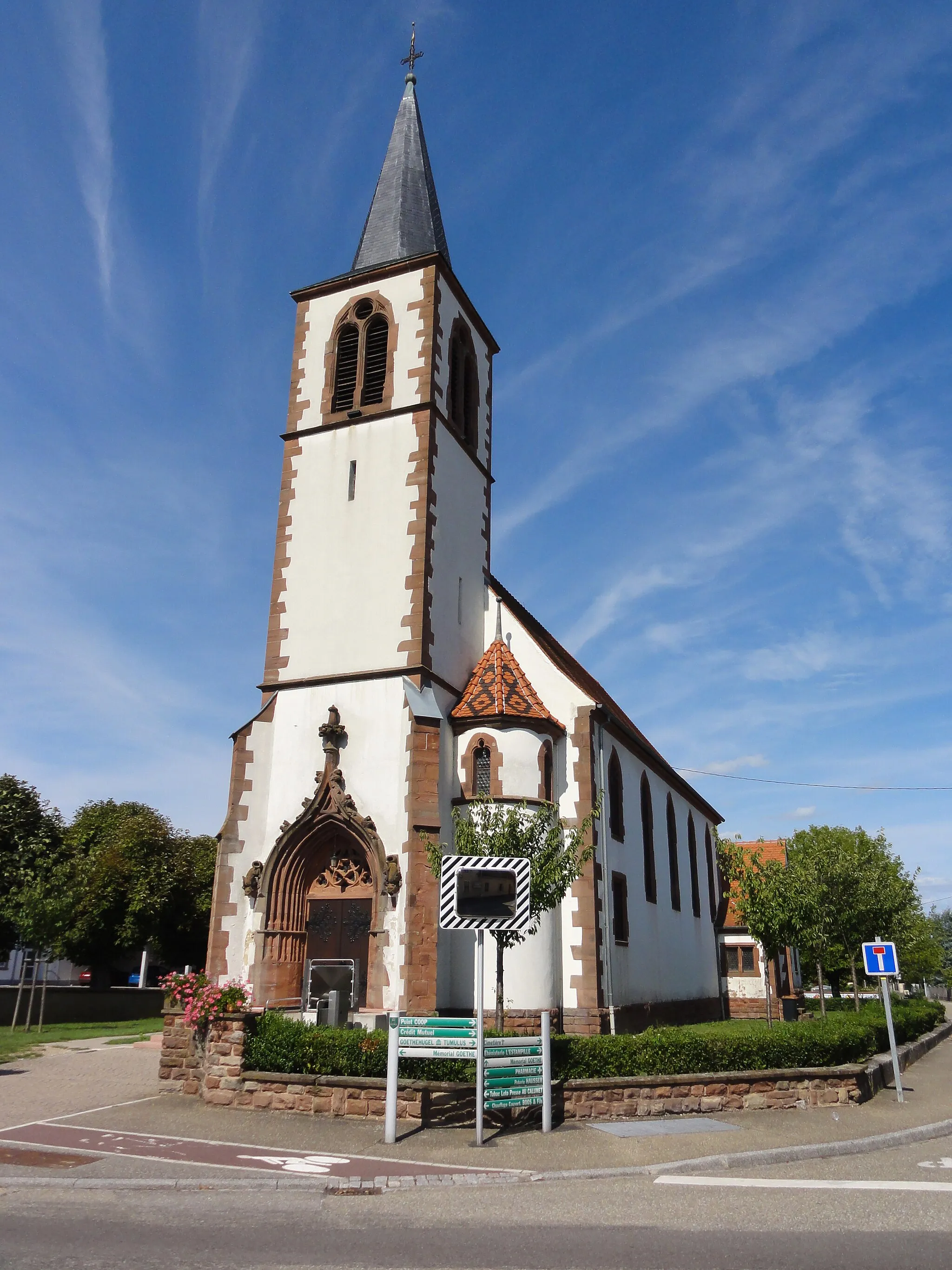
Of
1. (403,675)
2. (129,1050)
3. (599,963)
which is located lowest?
(129,1050)

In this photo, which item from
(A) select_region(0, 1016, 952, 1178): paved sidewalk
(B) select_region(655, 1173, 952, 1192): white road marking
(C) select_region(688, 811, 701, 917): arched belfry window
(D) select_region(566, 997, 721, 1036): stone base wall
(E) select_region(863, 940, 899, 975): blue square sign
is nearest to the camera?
(B) select_region(655, 1173, 952, 1192): white road marking

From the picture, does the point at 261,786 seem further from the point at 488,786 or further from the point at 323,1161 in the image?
the point at 323,1161

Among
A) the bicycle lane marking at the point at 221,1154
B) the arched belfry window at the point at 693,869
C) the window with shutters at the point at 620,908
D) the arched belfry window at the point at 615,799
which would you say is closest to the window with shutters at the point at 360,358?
the arched belfry window at the point at 615,799

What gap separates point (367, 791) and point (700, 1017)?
16.2 meters

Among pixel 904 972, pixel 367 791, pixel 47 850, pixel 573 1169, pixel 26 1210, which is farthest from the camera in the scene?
pixel 904 972

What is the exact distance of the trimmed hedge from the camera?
1207cm

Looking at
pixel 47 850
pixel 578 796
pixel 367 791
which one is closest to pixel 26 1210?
pixel 367 791

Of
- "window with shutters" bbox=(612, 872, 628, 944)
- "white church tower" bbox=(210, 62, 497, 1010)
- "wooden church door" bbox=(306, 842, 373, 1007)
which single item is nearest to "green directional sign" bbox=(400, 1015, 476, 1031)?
"white church tower" bbox=(210, 62, 497, 1010)

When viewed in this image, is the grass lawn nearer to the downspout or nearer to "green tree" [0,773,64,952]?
"green tree" [0,773,64,952]

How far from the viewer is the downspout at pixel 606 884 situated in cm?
1992

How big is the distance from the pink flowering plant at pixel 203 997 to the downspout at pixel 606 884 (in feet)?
28.2

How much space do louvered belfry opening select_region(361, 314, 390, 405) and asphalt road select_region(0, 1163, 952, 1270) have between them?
17.8 metres

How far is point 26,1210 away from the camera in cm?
780

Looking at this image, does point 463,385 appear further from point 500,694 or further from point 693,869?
point 693,869
